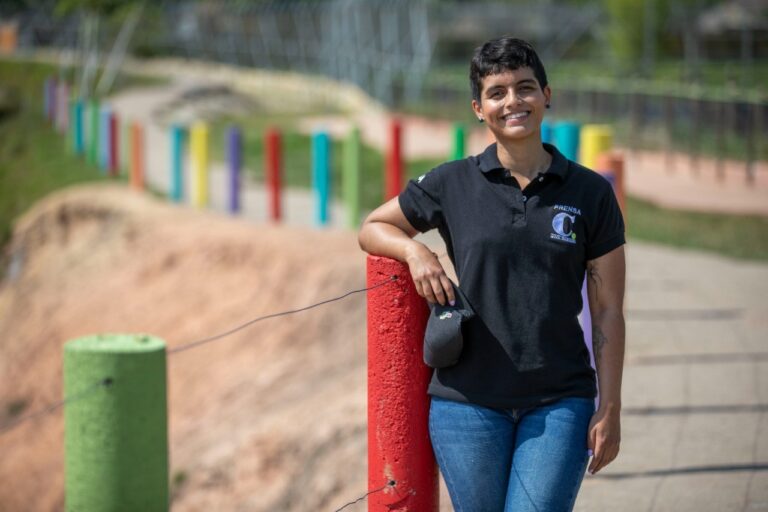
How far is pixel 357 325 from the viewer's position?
937 cm

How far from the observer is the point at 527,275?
11.2 ft

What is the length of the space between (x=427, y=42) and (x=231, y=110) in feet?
16.6

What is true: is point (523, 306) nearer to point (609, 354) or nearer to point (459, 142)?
point (609, 354)

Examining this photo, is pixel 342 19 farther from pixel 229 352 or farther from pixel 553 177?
pixel 553 177

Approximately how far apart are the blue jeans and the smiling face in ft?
2.50

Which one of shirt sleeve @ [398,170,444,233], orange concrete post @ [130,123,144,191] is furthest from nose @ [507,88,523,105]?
orange concrete post @ [130,123,144,191]

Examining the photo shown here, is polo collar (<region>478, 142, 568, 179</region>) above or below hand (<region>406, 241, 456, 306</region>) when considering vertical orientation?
above

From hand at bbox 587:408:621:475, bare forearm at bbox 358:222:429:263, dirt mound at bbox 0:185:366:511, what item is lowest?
dirt mound at bbox 0:185:366:511

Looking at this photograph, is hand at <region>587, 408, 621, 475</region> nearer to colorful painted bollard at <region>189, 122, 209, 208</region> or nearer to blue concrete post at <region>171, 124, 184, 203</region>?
colorful painted bollard at <region>189, 122, 209, 208</region>

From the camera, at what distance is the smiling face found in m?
3.47

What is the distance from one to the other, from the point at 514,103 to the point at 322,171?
9666 millimetres

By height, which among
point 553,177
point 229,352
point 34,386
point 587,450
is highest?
point 553,177

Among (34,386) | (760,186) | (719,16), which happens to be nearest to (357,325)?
(34,386)

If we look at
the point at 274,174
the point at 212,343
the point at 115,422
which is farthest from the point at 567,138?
the point at 274,174
